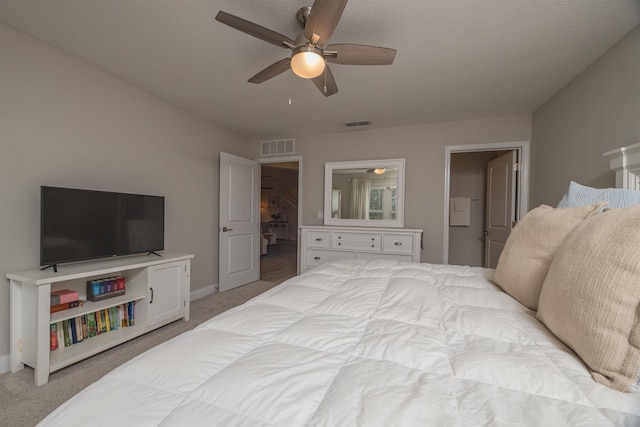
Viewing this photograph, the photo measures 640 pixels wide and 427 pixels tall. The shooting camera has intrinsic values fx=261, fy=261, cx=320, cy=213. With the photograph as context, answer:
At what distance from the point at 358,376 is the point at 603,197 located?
158 cm

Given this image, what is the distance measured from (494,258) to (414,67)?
9.40ft

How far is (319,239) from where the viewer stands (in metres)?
3.60

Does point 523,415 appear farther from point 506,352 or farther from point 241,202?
point 241,202

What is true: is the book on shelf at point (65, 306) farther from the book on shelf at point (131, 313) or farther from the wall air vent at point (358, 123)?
the wall air vent at point (358, 123)

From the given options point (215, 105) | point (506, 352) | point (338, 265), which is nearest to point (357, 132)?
point (215, 105)

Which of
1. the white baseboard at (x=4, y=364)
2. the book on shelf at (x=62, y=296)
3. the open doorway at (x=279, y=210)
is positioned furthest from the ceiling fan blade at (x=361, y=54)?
the open doorway at (x=279, y=210)

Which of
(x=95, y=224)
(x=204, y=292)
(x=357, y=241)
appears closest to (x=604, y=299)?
(x=357, y=241)

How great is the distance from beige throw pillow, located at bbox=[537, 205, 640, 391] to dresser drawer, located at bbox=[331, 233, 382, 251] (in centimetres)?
242

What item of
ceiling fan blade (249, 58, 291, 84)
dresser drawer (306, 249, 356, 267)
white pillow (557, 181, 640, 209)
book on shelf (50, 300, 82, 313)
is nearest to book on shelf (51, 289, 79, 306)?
book on shelf (50, 300, 82, 313)

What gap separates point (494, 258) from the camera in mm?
3623

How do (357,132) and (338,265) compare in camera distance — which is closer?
(338,265)

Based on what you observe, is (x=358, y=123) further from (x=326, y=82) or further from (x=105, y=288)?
(x=105, y=288)

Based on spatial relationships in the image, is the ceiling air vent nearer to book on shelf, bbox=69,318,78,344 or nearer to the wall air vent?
the wall air vent

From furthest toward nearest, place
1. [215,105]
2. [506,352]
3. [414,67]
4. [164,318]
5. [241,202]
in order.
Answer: [241,202] < [215,105] < [164,318] < [414,67] < [506,352]
